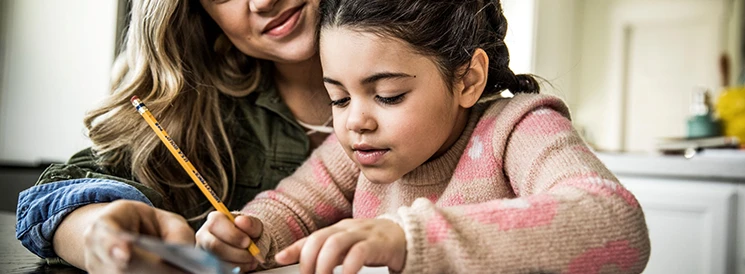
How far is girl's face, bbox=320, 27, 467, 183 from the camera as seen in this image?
0.79 meters

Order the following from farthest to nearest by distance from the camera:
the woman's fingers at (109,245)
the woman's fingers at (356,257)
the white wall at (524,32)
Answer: the white wall at (524,32) < the woman's fingers at (356,257) < the woman's fingers at (109,245)

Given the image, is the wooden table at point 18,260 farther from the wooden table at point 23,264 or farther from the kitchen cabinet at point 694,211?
the kitchen cabinet at point 694,211

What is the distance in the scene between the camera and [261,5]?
1.02 metres

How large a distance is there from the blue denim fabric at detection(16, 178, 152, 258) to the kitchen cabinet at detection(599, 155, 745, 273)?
54.1 inches

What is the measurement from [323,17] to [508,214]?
0.40 metres

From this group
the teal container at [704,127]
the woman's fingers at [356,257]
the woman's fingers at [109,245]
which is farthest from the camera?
the teal container at [704,127]

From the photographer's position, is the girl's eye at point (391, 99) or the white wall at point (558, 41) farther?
the white wall at point (558, 41)

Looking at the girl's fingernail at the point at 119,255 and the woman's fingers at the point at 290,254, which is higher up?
the girl's fingernail at the point at 119,255

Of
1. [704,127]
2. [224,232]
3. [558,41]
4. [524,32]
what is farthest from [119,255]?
[558,41]

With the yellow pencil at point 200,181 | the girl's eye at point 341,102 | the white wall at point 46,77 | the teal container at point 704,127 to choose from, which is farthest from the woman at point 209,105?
the teal container at point 704,127

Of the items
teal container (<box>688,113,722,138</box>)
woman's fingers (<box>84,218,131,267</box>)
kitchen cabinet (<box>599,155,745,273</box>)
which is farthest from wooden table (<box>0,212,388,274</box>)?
teal container (<box>688,113,722,138</box>)

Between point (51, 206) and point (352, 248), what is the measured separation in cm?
43

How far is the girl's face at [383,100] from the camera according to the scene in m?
0.79

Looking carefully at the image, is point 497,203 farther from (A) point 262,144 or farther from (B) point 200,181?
(A) point 262,144
